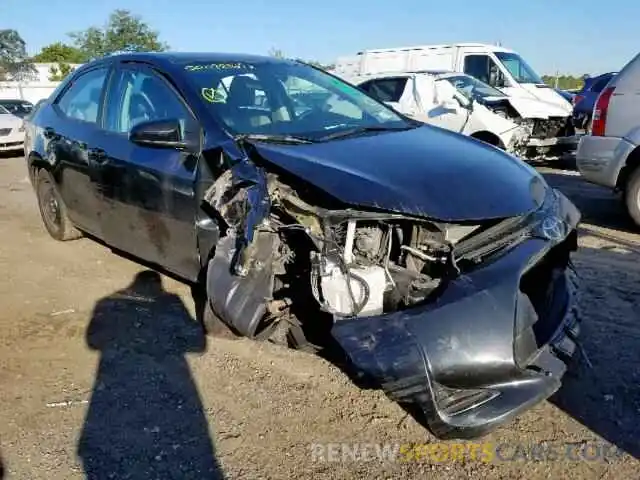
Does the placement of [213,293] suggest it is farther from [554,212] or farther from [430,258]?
[554,212]

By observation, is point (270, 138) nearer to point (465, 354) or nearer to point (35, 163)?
point (465, 354)

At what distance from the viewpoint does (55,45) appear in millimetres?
57281

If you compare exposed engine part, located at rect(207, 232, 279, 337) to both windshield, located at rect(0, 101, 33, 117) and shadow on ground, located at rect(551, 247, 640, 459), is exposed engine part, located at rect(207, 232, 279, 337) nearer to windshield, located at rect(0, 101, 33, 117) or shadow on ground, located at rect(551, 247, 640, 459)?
shadow on ground, located at rect(551, 247, 640, 459)

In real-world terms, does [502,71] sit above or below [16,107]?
above

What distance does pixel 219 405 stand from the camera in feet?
9.74

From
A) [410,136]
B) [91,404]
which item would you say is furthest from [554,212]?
[91,404]

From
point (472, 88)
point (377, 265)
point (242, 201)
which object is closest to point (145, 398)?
point (242, 201)

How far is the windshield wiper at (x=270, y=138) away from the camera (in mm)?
3299

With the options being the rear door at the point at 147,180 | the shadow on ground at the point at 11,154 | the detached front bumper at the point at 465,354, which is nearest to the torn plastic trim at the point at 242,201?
the rear door at the point at 147,180

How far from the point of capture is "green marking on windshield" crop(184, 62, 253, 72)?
3.92 meters

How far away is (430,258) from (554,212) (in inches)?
28.7

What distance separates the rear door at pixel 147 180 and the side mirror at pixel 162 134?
2.7 inches

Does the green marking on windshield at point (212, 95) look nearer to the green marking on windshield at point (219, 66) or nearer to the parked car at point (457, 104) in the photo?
the green marking on windshield at point (219, 66)

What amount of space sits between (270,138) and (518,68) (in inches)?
397
